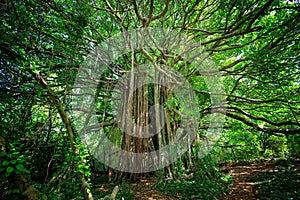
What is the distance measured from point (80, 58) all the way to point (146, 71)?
1759mm

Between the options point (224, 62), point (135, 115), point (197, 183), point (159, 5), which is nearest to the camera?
point (197, 183)

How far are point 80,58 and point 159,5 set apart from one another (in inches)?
67.4

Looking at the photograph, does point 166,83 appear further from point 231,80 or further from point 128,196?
point 128,196

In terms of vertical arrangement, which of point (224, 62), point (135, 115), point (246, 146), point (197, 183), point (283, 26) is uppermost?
point (224, 62)

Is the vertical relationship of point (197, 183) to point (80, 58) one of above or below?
below

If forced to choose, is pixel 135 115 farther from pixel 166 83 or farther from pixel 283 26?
pixel 283 26

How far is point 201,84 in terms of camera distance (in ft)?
14.3

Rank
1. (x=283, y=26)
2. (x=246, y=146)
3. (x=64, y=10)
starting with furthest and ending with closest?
1. (x=246, y=146)
2. (x=283, y=26)
3. (x=64, y=10)

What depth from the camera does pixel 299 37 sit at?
2.73 m

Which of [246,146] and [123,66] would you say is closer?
[123,66]

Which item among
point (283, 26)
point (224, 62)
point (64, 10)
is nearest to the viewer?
point (64, 10)

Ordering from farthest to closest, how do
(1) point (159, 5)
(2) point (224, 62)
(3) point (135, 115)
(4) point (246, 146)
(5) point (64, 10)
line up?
(4) point (246, 146), (2) point (224, 62), (3) point (135, 115), (1) point (159, 5), (5) point (64, 10)

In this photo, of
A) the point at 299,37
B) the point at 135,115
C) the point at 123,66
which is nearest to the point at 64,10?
the point at 123,66

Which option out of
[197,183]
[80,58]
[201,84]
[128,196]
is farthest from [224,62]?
[128,196]
